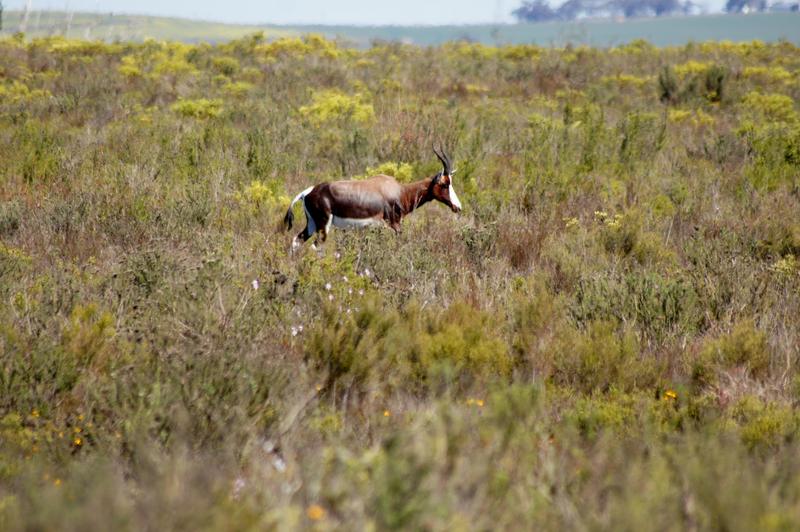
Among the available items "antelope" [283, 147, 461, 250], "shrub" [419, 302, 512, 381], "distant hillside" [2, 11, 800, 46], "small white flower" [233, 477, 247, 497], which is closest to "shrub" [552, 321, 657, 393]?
"shrub" [419, 302, 512, 381]

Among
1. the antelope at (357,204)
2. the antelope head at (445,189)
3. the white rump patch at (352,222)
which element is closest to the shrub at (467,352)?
the antelope at (357,204)

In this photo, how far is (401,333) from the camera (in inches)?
210

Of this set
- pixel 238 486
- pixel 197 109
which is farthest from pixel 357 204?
pixel 197 109

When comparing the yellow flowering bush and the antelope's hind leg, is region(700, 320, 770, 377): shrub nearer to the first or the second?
the antelope's hind leg

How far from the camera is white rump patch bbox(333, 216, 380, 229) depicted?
889 cm

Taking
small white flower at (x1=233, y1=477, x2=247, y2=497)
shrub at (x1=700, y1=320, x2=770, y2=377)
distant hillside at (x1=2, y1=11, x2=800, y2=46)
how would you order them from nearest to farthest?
1. small white flower at (x1=233, y1=477, x2=247, y2=497)
2. shrub at (x1=700, y1=320, x2=770, y2=377)
3. distant hillside at (x1=2, y1=11, x2=800, y2=46)

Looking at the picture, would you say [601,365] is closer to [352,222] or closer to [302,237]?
[352,222]

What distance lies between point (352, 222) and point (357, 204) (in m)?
0.21

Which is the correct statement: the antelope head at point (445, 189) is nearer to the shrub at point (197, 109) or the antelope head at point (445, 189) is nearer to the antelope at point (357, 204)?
the antelope at point (357, 204)

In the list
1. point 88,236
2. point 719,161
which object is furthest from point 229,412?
point 719,161

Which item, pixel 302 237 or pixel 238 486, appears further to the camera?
pixel 302 237

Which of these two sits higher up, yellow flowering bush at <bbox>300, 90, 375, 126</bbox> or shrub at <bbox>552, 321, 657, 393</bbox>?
yellow flowering bush at <bbox>300, 90, 375, 126</bbox>

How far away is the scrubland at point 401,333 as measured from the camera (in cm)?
289

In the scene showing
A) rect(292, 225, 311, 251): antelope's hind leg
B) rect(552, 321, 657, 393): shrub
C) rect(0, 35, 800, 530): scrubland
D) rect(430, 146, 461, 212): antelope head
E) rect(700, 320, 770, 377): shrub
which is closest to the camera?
rect(0, 35, 800, 530): scrubland
